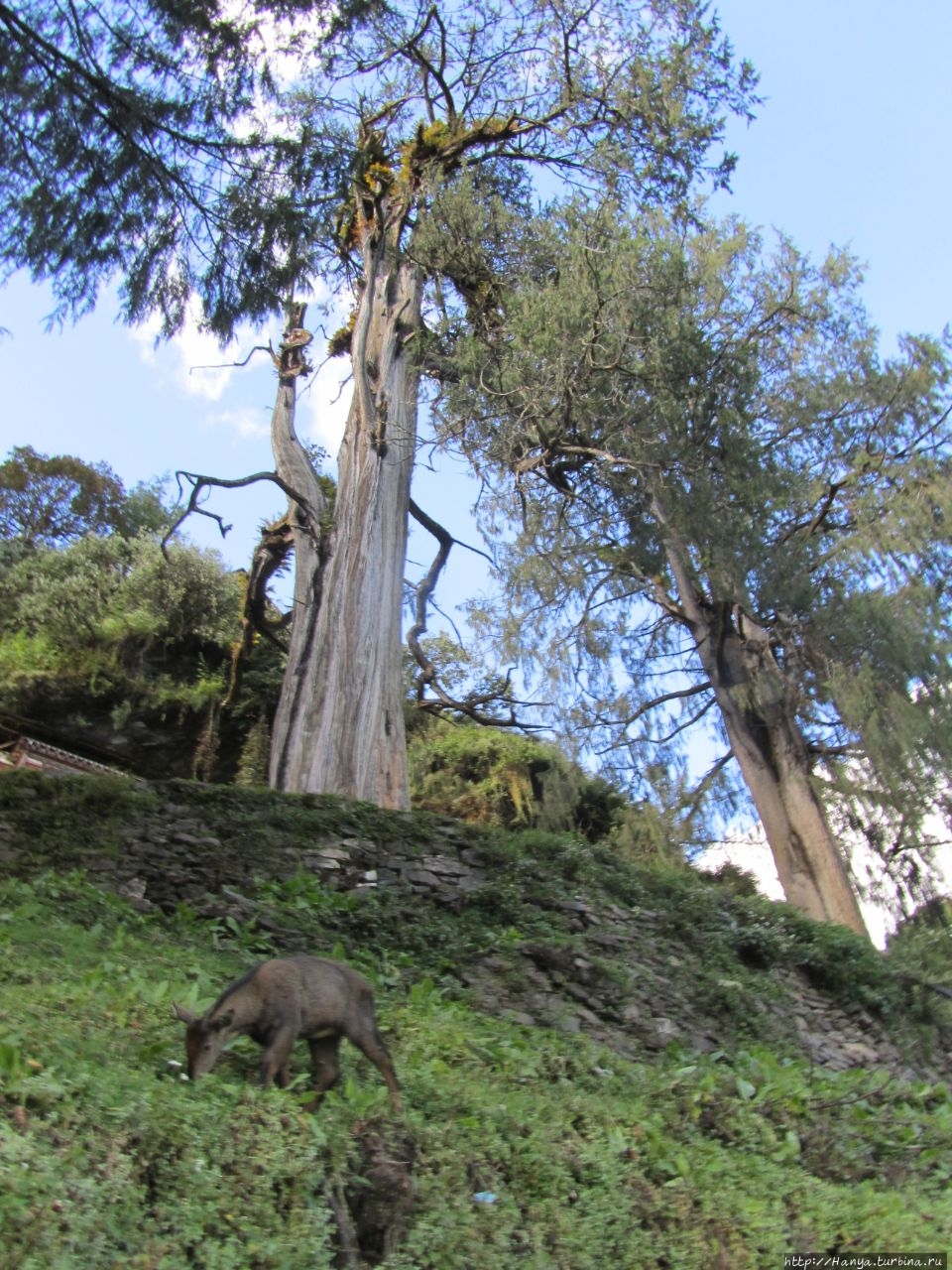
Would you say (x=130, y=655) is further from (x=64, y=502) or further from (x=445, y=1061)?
(x=445, y=1061)

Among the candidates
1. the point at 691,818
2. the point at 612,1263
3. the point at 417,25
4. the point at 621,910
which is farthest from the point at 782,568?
the point at 612,1263

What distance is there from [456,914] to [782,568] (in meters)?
5.79

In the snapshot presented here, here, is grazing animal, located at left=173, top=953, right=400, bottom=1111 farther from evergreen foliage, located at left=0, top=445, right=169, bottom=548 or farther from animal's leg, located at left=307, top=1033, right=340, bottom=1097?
evergreen foliage, located at left=0, top=445, right=169, bottom=548

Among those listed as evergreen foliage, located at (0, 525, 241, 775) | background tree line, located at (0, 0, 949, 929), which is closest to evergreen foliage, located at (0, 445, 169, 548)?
evergreen foliage, located at (0, 525, 241, 775)

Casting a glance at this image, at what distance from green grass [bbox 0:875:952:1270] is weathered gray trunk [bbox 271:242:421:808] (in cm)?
324

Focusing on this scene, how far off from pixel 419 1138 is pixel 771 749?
31.9 ft

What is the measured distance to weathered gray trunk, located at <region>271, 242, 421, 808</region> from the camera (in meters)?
10.0

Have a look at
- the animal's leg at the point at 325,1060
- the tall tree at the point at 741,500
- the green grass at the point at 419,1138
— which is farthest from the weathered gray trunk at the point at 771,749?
the animal's leg at the point at 325,1060

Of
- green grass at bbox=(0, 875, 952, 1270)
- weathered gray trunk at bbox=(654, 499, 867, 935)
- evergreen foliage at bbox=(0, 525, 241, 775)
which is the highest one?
evergreen foliage at bbox=(0, 525, 241, 775)

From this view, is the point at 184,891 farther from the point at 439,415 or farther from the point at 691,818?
the point at 691,818

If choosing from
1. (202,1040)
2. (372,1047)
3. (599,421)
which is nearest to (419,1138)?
(372,1047)

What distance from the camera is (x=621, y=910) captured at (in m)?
8.46

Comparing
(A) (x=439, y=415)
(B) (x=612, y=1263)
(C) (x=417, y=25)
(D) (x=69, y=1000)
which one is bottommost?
(B) (x=612, y=1263)

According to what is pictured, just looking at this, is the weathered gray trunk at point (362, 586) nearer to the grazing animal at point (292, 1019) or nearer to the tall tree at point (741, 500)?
the tall tree at point (741, 500)
